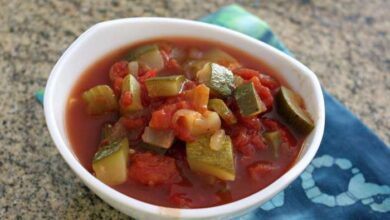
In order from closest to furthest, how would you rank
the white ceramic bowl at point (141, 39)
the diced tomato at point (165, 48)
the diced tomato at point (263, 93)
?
1. the white ceramic bowl at point (141, 39)
2. the diced tomato at point (263, 93)
3. the diced tomato at point (165, 48)

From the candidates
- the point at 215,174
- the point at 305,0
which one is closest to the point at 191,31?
the point at 215,174

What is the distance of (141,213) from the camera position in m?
1.03

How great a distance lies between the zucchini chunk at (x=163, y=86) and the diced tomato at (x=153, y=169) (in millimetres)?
127

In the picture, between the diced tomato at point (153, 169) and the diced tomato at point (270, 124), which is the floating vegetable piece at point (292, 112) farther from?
the diced tomato at point (153, 169)

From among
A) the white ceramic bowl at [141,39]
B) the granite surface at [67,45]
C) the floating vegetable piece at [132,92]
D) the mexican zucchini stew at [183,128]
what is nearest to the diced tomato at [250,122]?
the mexican zucchini stew at [183,128]

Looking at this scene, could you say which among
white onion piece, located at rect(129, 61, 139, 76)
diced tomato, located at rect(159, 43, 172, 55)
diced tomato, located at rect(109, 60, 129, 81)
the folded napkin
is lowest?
the folded napkin

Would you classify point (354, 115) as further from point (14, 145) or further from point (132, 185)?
point (14, 145)

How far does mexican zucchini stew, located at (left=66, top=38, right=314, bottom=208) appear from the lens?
42.4 inches

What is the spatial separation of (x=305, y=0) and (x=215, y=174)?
1095mm

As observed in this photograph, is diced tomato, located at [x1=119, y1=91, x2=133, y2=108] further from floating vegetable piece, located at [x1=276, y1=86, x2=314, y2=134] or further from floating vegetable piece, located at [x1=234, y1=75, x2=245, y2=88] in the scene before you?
floating vegetable piece, located at [x1=276, y1=86, x2=314, y2=134]

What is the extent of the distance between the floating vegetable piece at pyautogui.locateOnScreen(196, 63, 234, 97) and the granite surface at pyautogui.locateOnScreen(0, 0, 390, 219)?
359mm

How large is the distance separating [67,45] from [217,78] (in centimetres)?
67

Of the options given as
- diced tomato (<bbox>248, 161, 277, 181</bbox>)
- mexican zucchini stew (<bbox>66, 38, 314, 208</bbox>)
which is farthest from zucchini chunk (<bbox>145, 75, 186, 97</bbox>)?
diced tomato (<bbox>248, 161, 277, 181</bbox>)

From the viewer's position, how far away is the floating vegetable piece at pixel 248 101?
3.76 ft
